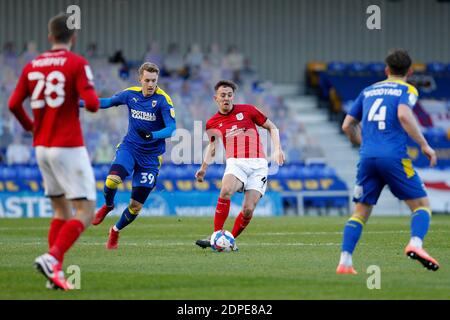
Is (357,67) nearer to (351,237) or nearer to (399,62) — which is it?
(399,62)

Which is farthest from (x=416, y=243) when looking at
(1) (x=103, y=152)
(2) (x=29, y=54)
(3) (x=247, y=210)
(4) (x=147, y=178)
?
(2) (x=29, y=54)

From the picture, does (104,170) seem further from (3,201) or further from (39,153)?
(39,153)

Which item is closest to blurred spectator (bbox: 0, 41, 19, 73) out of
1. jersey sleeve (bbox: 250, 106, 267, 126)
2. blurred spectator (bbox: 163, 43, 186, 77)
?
blurred spectator (bbox: 163, 43, 186, 77)

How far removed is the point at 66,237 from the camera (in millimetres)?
9758

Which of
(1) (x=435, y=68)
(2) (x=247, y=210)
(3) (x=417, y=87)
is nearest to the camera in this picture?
(2) (x=247, y=210)

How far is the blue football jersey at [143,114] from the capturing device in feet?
49.9

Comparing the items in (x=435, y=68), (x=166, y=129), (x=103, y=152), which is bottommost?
(x=103, y=152)

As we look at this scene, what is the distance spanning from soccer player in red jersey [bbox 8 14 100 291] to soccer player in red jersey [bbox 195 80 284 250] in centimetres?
473

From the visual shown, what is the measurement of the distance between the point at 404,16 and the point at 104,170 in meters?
16.5

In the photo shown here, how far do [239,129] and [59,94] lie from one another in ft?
17.8

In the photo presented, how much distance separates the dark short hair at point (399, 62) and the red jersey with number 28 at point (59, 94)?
299 centimetres

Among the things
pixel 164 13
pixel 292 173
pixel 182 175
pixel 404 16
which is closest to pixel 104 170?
pixel 182 175

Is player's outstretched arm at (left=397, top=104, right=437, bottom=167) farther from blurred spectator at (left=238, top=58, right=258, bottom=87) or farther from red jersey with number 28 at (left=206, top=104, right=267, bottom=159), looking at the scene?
blurred spectator at (left=238, top=58, right=258, bottom=87)

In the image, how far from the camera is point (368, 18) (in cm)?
3644
